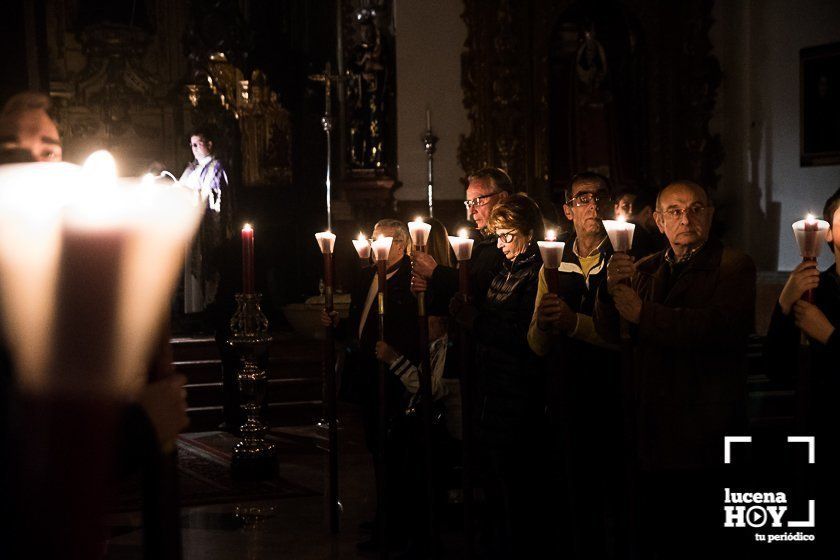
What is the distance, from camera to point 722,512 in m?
3.75

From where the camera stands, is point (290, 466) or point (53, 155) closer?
point (53, 155)

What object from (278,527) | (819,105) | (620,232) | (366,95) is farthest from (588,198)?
(819,105)

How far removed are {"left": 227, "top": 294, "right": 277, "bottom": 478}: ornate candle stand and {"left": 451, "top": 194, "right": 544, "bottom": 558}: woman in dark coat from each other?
2692mm

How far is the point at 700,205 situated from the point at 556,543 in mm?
1429

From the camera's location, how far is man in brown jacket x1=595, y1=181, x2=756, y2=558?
3598mm

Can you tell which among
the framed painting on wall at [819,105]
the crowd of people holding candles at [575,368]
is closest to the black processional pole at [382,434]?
the crowd of people holding candles at [575,368]

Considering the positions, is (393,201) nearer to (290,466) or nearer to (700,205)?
(290,466)

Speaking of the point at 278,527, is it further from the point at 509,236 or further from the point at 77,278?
the point at 77,278

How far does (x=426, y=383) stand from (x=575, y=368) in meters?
0.62

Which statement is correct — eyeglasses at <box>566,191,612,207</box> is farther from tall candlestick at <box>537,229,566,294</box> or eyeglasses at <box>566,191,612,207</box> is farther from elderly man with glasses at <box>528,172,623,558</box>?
tall candlestick at <box>537,229,566,294</box>

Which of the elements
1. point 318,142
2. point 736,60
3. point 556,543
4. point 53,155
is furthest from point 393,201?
point 53,155

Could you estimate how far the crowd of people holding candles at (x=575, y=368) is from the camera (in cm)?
360

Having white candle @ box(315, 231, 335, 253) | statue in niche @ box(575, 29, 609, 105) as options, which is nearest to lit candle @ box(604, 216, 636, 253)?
white candle @ box(315, 231, 335, 253)

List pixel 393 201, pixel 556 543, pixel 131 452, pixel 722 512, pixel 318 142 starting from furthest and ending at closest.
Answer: pixel 318 142
pixel 393 201
pixel 556 543
pixel 722 512
pixel 131 452
